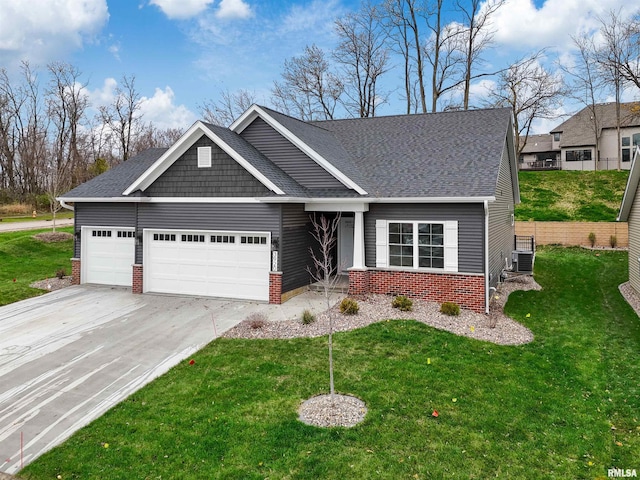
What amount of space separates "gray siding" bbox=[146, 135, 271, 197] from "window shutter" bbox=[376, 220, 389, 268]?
3.65 metres

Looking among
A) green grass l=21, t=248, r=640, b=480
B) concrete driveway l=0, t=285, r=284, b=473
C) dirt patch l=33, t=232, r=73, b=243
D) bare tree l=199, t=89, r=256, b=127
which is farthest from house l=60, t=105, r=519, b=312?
bare tree l=199, t=89, r=256, b=127

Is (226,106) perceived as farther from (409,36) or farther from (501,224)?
(501,224)

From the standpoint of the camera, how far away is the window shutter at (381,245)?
44.7 ft

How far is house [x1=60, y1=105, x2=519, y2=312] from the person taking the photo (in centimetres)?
1278

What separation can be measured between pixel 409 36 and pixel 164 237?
90.7ft

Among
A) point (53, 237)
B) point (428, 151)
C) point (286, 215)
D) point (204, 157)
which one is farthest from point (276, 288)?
point (53, 237)

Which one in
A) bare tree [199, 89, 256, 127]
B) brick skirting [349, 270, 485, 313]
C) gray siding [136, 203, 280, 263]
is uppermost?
bare tree [199, 89, 256, 127]

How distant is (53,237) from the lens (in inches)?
897

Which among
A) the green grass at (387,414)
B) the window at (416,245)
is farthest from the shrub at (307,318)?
the window at (416,245)

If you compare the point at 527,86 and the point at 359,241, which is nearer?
the point at 359,241

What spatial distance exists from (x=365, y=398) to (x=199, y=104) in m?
36.6

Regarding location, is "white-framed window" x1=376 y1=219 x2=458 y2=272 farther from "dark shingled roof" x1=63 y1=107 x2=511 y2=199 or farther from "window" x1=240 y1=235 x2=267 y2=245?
"window" x1=240 y1=235 x2=267 y2=245

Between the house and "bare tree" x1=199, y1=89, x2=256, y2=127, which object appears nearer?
the house

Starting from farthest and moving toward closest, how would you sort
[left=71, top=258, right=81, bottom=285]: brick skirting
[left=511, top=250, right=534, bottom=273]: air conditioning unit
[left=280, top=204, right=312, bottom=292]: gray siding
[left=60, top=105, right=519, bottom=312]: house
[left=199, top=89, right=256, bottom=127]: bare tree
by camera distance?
[left=199, top=89, right=256, bottom=127]: bare tree, [left=511, top=250, right=534, bottom=273]: air conditioning unit, [left=71, top=258, right=81, bottom=285]: brick skirting, [left=280, top=204, right=312, bottom=292]: gray siding, [left=60, top=105, right=519, bottom=312]: house
